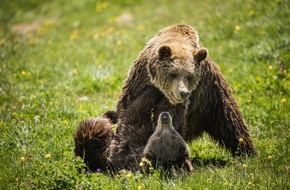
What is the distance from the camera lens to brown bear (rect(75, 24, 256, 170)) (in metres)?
6.37

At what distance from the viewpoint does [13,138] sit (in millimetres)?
7422

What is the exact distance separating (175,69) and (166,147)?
3.10 feet

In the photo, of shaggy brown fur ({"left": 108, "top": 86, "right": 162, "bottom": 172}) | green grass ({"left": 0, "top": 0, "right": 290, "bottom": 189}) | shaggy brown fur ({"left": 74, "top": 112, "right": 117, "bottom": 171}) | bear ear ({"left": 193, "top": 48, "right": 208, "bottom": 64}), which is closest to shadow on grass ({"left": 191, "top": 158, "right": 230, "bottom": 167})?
green grass ({"left": 0, "top": 0, "right": 290, "bottom": 189})

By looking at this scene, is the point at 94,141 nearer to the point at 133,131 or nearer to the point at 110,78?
the point at 133,131

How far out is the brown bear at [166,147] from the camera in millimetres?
6086

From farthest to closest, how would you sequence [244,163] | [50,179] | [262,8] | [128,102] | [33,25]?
[33,25]
[262,8]
[128,102]
[244,163]
[50,179]

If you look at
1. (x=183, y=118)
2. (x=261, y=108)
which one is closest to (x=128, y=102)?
(x=183, y=118)

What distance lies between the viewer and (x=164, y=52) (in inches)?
249

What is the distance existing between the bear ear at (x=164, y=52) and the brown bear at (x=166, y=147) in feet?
2.44

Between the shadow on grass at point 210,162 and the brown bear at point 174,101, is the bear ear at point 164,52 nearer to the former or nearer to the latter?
the brown bear at point 174,101

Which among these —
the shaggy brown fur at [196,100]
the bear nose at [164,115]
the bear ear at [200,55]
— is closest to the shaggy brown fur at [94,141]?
the shaggy brown fur at [196,100]

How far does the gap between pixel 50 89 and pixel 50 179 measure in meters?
4.28

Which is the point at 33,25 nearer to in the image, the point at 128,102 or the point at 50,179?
the point at 128,102

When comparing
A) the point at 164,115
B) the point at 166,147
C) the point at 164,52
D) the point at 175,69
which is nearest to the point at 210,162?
the point at 166,147
